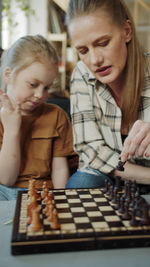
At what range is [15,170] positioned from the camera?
1583 millimetres

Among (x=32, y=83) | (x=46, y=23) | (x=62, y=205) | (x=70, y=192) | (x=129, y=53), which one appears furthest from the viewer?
(x=46, y=23)

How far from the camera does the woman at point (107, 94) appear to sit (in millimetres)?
1349

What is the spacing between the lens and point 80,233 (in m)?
0.81

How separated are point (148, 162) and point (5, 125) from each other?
75 cm

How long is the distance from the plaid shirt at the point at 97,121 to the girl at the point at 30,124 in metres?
0.16

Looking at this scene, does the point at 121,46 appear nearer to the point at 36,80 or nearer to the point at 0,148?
the point at 36,80

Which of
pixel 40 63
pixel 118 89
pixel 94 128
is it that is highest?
pixel 40 63

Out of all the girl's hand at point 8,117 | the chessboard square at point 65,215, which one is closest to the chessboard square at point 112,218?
the chessboard square at point 65,215

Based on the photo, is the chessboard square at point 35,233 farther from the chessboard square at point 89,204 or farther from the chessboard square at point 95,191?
the chessboard square at point 95,191

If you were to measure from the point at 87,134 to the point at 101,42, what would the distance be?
46 centimetres

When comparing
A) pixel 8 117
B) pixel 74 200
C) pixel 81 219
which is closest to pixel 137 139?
pixel 74 200

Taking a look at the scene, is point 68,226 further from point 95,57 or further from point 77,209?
point 95,57

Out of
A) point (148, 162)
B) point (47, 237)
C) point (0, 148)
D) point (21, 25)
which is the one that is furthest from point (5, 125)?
point (21, 25)

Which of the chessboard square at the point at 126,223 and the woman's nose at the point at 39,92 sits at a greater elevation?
the woman's nose at the point at 39,92
